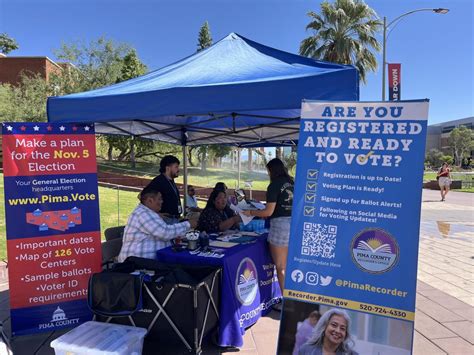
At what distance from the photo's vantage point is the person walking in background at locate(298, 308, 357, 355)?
206 cm

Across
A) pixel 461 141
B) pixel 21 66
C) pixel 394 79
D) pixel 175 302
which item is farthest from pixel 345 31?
pixel 461 141

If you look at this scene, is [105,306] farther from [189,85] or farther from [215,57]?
[215,57]

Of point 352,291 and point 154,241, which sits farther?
point 154,241

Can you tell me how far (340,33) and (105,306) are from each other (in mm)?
16801

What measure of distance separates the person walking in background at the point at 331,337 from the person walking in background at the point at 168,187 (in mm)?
2384

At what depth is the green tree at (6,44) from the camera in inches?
1463

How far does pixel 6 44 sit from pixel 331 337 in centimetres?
4676

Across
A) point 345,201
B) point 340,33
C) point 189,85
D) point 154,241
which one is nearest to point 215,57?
point 189,85

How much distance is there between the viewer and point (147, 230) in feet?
9.93

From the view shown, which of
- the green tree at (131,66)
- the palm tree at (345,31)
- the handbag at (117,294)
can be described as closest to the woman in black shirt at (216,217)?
the handbag at (117,294)

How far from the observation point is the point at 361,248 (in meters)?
2.13

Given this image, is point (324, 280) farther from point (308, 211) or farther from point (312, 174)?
point (312, 174)

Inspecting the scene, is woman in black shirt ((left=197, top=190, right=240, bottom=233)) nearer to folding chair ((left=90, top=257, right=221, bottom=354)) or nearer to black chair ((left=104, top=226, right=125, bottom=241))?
black chair ((left=104, top=226, right=125, bottom=241))

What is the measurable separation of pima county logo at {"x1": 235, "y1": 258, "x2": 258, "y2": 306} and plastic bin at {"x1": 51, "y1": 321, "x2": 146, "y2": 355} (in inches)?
36.4
